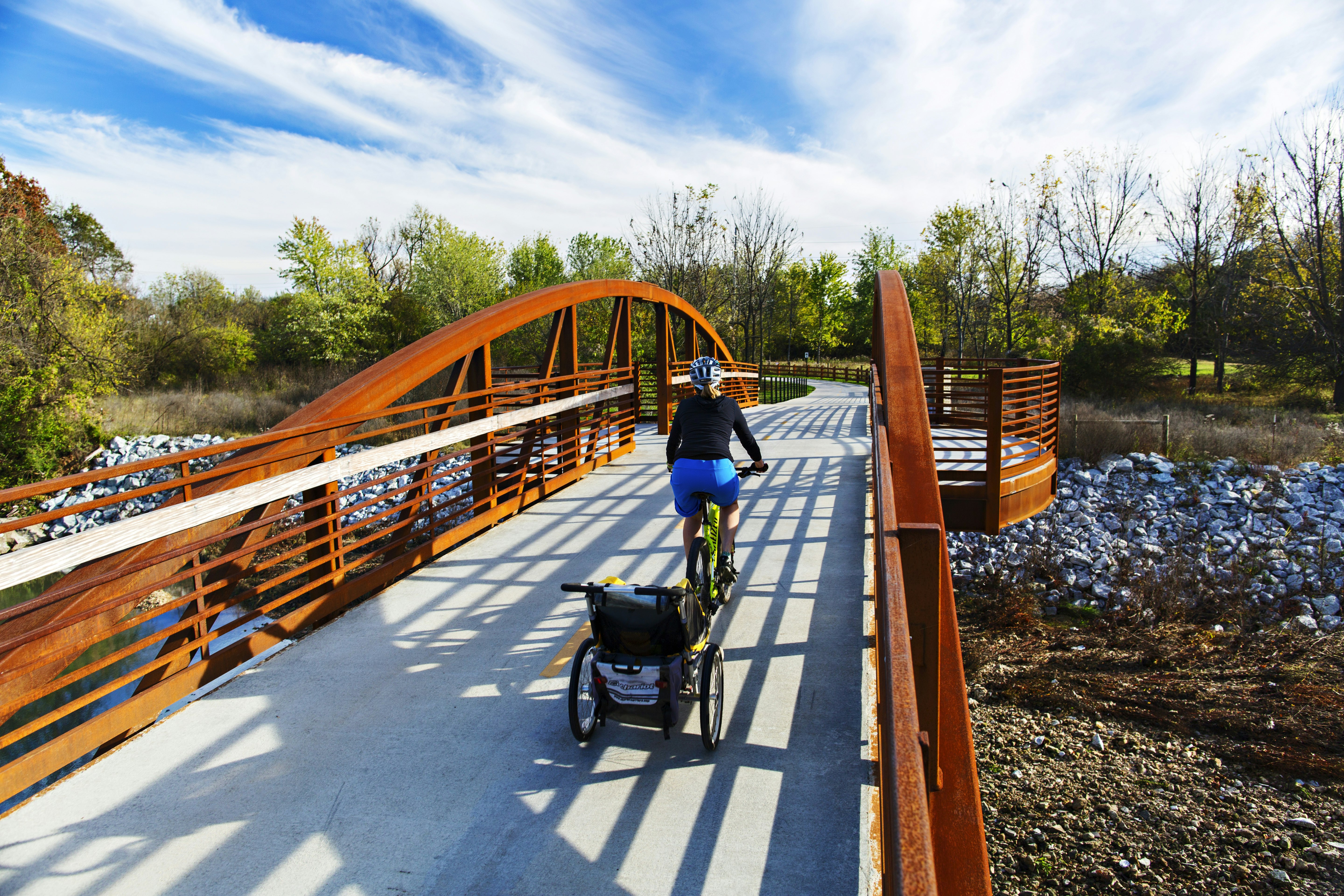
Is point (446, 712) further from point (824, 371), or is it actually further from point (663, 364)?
point (824, 371)

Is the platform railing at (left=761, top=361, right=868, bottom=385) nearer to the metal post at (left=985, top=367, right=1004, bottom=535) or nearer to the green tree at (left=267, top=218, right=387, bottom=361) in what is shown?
the green tree at (left=267, top=218, right=387, bottom=361)

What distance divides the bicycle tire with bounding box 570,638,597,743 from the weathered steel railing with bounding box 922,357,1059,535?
5.55 meters

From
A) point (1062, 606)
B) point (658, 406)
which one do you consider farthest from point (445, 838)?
point (1062, 606)

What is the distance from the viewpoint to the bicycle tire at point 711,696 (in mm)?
3150

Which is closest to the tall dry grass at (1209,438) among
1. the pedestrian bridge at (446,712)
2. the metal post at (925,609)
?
the pedestrian bridge at (446,712)

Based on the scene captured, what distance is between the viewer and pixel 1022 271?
35.7 meters

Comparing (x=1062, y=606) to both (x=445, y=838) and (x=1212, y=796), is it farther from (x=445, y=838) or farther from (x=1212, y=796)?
(x=445, y=838)

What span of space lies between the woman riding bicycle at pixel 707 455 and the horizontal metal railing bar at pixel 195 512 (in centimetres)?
214

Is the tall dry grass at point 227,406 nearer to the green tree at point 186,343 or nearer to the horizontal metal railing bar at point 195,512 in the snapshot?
the green tree at point 186,343

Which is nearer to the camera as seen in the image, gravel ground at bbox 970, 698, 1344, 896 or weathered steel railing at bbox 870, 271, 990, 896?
weathered steel railing at bbox 870, 271, 990, 896

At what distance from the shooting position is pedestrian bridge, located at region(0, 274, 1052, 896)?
2.47 m

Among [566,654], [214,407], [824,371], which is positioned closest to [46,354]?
[214,407]

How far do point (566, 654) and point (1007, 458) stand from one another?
24.2 feet

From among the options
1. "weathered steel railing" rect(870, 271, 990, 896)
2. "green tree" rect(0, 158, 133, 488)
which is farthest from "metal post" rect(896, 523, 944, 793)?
"green tree" rect(0, 158, 133, 488)
